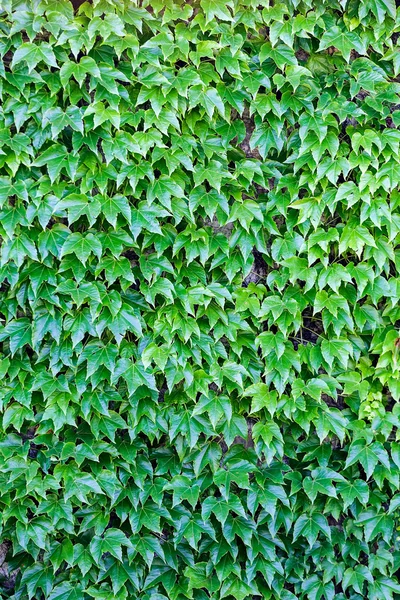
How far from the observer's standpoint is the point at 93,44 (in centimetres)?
252

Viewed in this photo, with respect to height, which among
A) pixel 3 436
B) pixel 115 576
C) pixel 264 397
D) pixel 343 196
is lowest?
pixel 115 576

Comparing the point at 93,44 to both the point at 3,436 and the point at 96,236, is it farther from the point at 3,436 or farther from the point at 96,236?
the point at 3,436

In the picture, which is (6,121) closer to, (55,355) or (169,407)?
(55,355)

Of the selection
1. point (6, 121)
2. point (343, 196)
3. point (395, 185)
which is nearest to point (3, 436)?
point (6, 121)

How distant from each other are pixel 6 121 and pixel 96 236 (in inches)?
23.8

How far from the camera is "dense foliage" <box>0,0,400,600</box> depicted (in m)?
2.54

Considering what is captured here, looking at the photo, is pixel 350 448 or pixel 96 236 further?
pixel 350 448

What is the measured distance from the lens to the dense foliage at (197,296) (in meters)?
2.54

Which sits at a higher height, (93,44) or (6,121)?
(93,44)

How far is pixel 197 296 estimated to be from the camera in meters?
2.64

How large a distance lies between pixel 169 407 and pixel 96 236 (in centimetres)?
83

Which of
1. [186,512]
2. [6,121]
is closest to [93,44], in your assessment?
[6,121]

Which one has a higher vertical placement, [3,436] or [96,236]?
[96,236]

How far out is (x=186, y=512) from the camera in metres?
2.70
